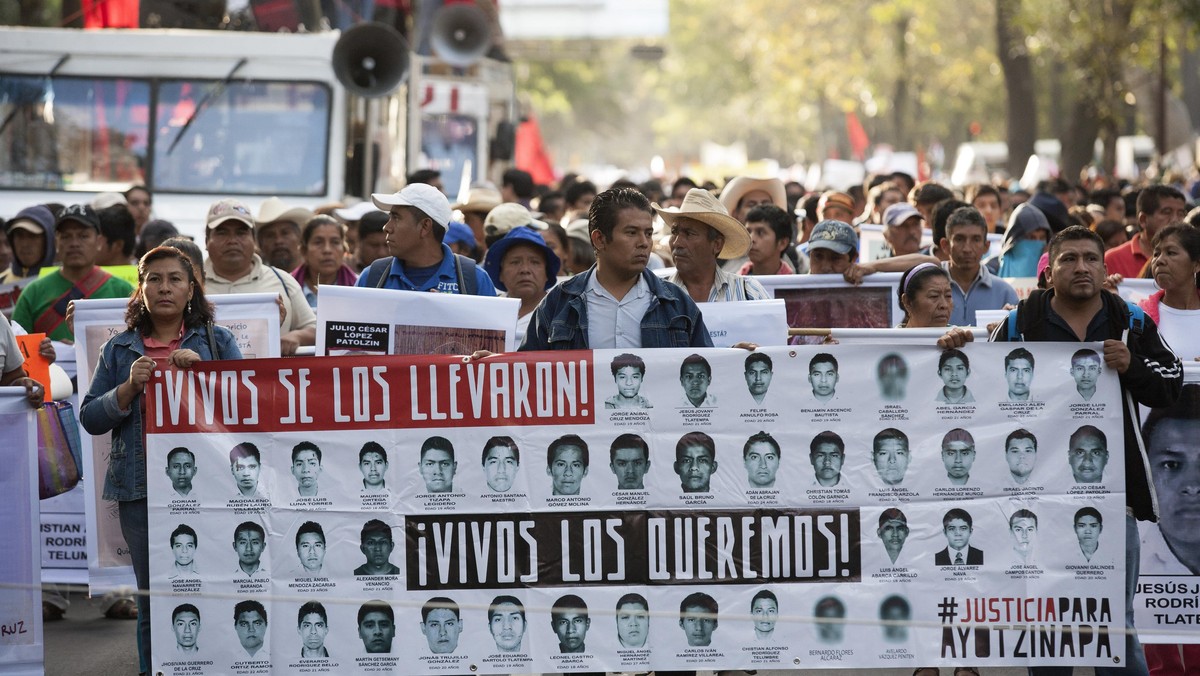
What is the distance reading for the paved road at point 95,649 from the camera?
24.2 feet

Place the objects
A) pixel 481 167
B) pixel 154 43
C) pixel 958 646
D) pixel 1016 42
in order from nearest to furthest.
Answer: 1. pixel 958 646
2. pixel 154 43
3. pixel 481 167
4. pixel 1016 42

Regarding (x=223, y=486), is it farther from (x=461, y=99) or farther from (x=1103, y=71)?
(x=1103, y=71)

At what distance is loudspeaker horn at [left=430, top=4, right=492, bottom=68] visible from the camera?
60.2 feet

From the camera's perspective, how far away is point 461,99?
798 inches

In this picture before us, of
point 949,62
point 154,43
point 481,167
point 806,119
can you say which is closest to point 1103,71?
point 481,167

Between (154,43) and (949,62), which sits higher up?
(949,62)

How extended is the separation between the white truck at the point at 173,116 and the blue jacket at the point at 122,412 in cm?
707

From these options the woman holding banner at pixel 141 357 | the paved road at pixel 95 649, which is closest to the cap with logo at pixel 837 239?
the paved road at pixel 95 649

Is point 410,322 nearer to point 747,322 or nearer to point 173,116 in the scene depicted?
point 747,322

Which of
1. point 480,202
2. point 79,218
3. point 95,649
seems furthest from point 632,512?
point 480,202

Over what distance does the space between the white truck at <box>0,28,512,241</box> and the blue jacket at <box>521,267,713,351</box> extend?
7.59 m

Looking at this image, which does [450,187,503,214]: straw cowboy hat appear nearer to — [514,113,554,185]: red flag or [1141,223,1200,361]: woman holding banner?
[1141,223,1200,361]: woman holding banner

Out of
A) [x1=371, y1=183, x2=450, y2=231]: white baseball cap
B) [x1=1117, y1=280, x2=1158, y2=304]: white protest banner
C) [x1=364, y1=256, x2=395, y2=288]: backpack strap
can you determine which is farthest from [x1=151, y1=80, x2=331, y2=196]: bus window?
[x1=1117, y1=280, x2=1158, y2=304]: white protest banner

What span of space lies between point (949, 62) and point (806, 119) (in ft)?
82.8
